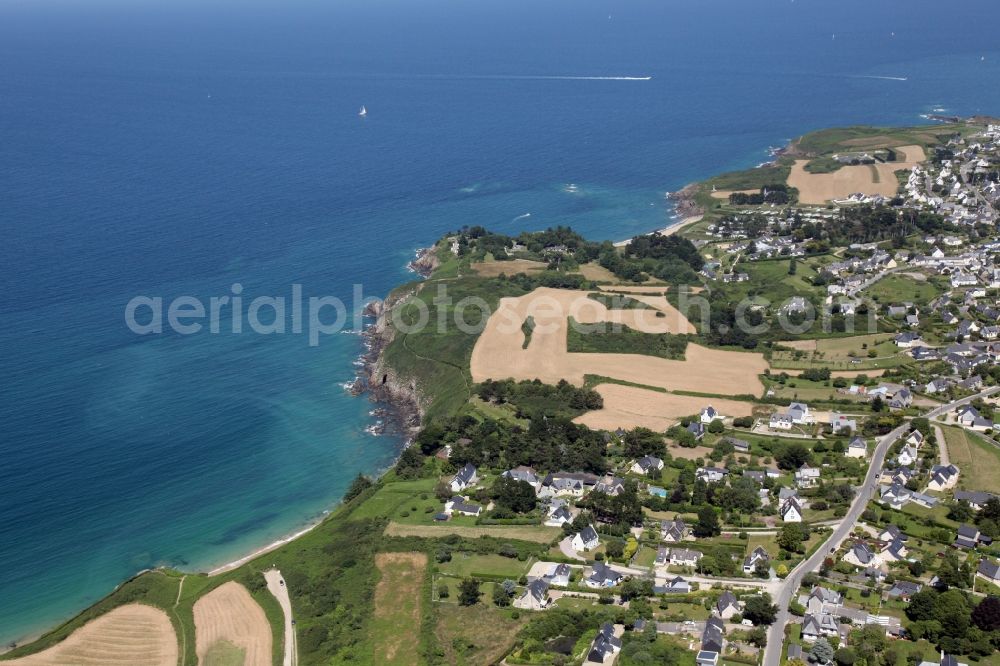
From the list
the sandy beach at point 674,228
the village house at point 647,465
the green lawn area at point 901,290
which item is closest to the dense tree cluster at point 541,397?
the village house at point 647,465

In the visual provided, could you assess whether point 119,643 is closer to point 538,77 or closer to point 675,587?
point 675,587

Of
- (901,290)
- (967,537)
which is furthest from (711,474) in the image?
(901,290)

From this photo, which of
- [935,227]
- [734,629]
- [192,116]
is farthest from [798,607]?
[192,116]

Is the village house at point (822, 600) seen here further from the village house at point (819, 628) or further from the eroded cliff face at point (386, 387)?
the eroded cliff face at point (386, 387)

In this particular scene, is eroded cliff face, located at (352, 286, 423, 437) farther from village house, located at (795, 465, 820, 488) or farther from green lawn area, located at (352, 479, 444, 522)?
village house, located at (795, 465, 820, 488)

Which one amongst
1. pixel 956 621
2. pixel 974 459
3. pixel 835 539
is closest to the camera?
pixel 956 621
